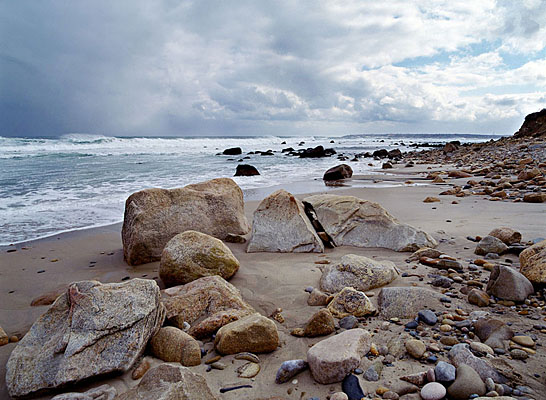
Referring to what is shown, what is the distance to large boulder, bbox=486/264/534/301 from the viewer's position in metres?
2.37

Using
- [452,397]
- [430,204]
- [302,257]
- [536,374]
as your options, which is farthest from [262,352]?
[430,204]

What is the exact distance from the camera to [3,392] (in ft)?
6.56

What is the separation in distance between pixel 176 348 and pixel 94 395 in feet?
1.60

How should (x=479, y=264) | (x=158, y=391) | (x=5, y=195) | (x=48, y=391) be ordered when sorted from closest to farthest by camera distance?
1. (x=158, y=391)
2. (x=48, y=391)
3. (x=479, y=264)
4. (x=5, y=195)

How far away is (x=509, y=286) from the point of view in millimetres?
2402

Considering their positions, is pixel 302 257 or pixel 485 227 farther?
pixel 485 227

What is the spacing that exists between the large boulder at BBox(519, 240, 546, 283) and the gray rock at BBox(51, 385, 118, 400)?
2.90 metres

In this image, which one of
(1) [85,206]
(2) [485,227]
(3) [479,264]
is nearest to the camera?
(3) [479,264]

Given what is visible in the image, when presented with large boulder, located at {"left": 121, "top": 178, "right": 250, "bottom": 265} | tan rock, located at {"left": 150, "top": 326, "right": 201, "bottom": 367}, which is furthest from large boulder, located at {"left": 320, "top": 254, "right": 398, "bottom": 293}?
large boulder, located at {"left": 121, "top": 178, "right": 250, "bottom": 265}

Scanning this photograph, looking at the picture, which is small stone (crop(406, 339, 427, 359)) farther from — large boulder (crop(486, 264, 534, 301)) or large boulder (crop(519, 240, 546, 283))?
large boulder (crop(519, 240, 546, 283))

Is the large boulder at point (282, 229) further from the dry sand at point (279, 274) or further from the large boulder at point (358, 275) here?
the large boulder at point (358, 275)

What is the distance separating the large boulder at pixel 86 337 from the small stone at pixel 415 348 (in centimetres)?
160

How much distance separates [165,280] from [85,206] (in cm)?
527

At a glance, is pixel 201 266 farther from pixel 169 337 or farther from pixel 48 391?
pixel 48 391
